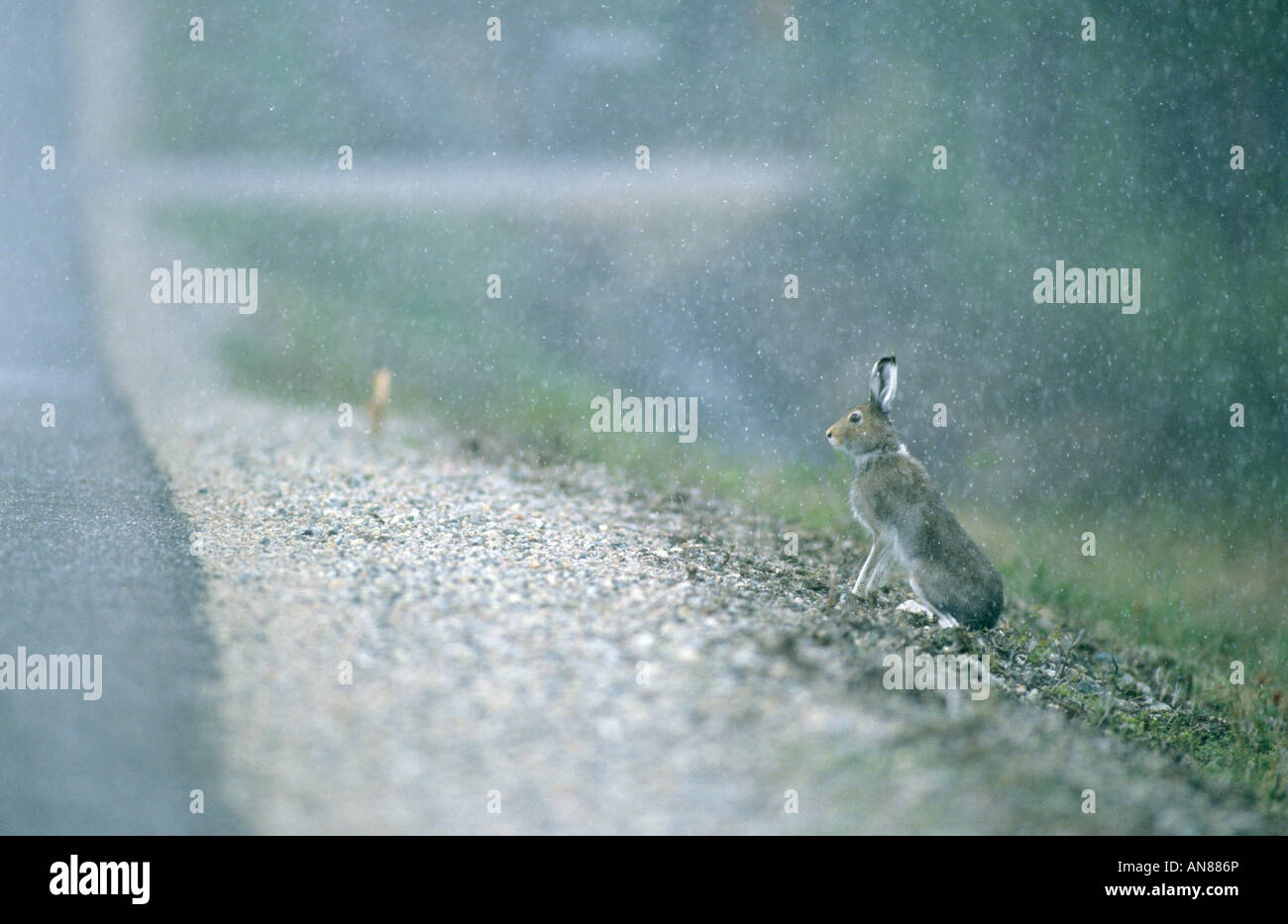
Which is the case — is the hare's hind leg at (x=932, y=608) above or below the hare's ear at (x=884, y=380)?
below

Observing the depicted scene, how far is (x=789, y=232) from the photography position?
520 inches

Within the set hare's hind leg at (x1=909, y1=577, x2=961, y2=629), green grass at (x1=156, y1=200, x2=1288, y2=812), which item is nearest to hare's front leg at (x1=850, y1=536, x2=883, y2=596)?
hare's hind leg at (x1=909, y1=577, x2=961, y2=629)

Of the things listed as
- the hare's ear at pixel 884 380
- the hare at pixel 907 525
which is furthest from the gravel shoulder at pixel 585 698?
the hare's ear at pixel 884 380

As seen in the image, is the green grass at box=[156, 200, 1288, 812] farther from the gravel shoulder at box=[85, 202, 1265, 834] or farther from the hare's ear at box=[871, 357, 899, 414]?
the hare's ear at box=[871, 357, 899, 414]

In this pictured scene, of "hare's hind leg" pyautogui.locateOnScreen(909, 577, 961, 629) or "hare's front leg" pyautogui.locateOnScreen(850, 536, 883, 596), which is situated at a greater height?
"hare's front leg" pyautogui.locateOnScreen(850, 536, 883, 596)

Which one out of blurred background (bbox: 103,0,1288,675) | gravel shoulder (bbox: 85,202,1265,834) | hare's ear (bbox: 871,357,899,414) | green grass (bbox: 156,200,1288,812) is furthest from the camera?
blurred background (bbox: 103,0,1288,675)

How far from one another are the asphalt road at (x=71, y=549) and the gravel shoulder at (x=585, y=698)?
19cm

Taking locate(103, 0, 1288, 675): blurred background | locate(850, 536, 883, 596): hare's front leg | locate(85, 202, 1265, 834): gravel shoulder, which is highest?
locate(103, 0, 1288, 675): blurred background

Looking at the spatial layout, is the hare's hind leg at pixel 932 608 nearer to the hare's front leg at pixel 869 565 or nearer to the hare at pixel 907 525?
the hare at pixel 907 525

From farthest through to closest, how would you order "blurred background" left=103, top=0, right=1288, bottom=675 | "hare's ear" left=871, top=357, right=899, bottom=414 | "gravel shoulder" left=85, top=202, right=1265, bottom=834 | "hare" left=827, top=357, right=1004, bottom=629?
"blurred background" left=103, top=0, right=1288, bottom=675
"hare's ear" left=871, top=357, right=899, bottom=414
"hare" left=827, top=357, right=1004, bottom=629
"gravel shoulder" left=85, top=202, right=1265, bottom=834

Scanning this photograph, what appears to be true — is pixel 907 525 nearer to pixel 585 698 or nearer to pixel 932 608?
pixel 932 608

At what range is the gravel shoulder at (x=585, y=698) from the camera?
3475 mm

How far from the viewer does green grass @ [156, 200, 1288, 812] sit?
7.86 metres
